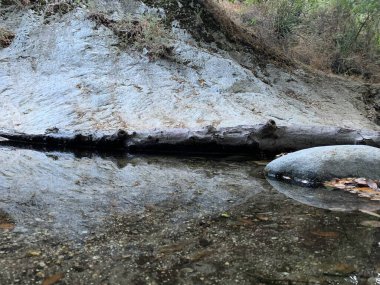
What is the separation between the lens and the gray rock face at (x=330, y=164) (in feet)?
17.4

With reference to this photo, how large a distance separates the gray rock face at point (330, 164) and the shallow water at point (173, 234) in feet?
1.47

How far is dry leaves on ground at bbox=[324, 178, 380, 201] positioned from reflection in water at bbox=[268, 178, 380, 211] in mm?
134

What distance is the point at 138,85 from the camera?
10312 millimetres

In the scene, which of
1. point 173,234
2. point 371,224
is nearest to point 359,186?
point 371,224

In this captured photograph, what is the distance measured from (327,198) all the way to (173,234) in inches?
76.5

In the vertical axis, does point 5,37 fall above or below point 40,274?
above

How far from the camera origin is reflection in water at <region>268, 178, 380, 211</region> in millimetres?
4180

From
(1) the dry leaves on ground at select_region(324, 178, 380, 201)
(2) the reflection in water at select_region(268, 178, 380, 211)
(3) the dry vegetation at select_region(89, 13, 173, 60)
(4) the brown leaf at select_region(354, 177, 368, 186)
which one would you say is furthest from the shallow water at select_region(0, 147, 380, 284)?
(3) the dry vegetation at select_region(89, 13, 173, 60)

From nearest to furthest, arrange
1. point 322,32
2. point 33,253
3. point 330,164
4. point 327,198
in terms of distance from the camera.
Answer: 1. point 33,253
2. point 327,198
3. point 330,164
4. point 322,32

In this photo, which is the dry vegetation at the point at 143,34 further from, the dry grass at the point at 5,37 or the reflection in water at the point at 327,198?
the reflection in water at the point at 327,198

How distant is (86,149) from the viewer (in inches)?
302

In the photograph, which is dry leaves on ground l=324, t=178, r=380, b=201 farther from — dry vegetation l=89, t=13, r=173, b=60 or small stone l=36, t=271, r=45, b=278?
dry vegetation l=89, t=13, r=173, b=60

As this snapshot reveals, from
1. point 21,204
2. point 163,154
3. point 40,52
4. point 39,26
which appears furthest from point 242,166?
point 39,26

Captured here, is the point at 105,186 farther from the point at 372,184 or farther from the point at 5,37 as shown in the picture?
the point at 5,37
